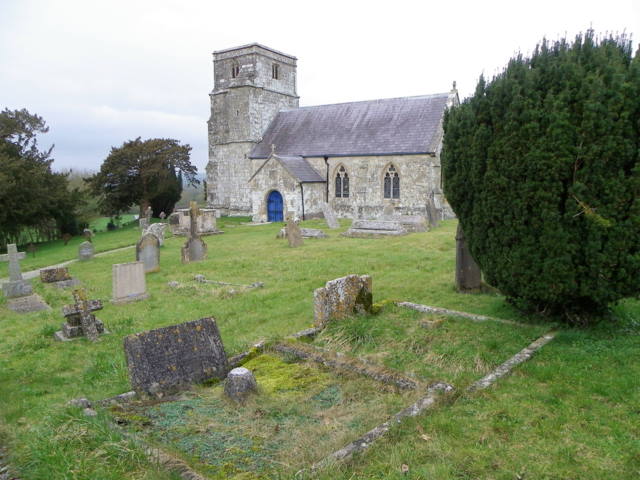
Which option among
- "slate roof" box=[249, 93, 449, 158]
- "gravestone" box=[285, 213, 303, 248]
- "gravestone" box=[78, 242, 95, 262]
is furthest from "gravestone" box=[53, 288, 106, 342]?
"slate roof" box=[249, 93, 449, 158]

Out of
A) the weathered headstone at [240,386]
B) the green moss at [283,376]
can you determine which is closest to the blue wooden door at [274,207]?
the green moss at [283,376]

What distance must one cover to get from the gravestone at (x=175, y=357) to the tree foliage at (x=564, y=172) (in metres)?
4.12

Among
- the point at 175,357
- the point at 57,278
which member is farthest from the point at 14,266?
the point at 175,357

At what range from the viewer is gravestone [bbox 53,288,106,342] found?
25.8 feet

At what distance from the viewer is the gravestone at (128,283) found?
33.2ft

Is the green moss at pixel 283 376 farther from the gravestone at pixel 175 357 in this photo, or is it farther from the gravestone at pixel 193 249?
the gravestone at pixel 193 249

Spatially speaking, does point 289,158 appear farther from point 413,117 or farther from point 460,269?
point 460,269

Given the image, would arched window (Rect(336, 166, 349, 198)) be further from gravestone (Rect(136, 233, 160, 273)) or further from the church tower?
gravestone (Rect(136, 233, 160, 273))

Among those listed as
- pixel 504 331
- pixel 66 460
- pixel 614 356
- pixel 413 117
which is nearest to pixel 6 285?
pixel 66 460

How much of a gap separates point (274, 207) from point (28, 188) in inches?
583

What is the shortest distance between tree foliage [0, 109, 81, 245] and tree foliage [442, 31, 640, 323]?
88.3ft

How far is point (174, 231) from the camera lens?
929 inches

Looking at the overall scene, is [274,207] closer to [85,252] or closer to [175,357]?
[85,252]

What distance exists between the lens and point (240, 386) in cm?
498
